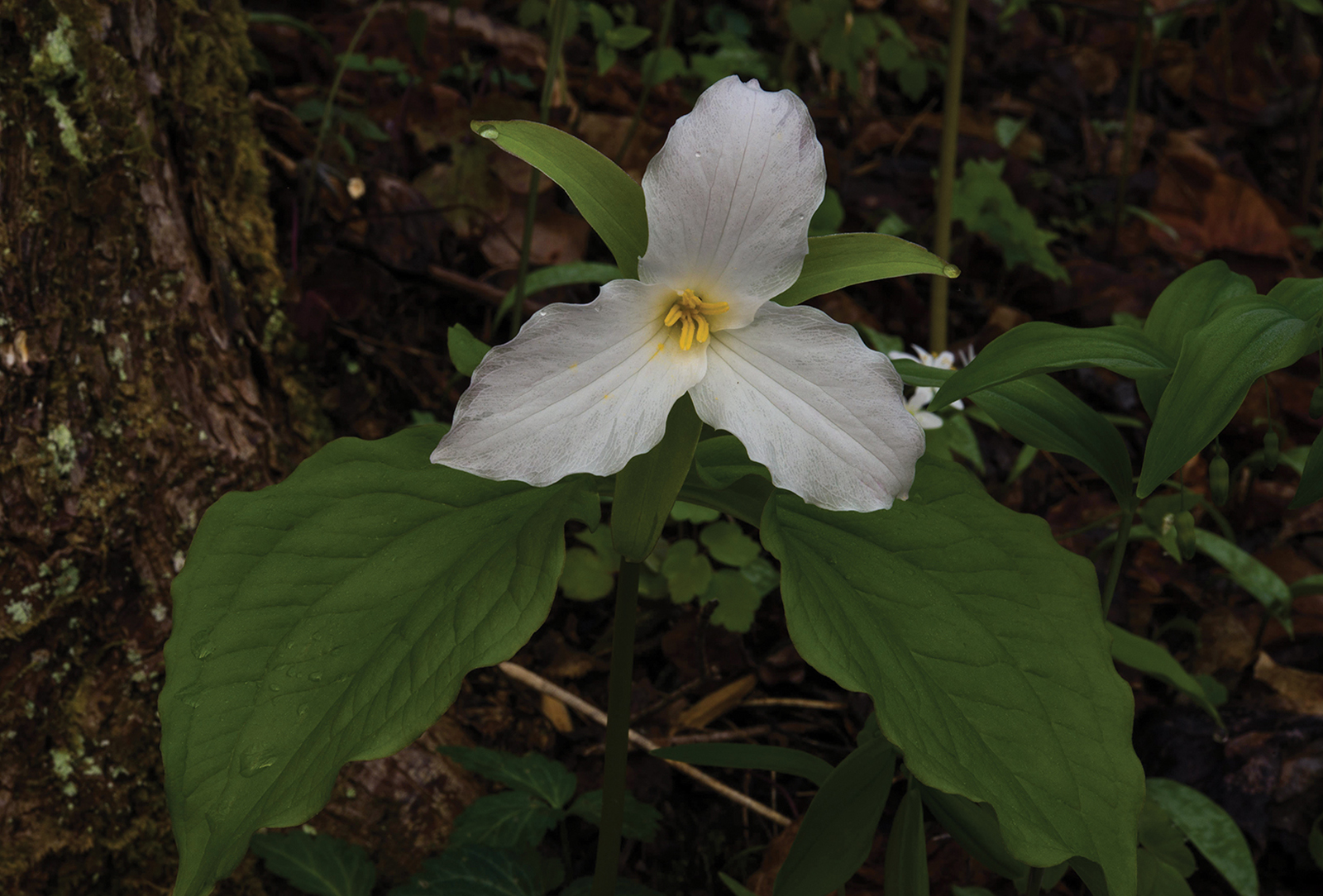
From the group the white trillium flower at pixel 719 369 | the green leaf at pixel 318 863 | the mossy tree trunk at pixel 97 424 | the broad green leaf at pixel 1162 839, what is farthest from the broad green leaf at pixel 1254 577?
the mossy tree trunk at pixel 97 424

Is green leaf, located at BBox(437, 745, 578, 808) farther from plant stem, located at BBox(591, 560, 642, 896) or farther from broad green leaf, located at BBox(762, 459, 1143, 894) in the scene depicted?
broad green leaf, located at BBox(762, 459, 1143, 894)

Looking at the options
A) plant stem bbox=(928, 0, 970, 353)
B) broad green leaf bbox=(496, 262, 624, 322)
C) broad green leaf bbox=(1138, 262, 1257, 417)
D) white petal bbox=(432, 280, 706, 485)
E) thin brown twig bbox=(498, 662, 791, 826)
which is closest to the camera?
A: white petal bbox=(432, 280, 706, 485)

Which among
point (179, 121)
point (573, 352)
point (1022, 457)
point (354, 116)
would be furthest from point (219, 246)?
point (1022, 457)

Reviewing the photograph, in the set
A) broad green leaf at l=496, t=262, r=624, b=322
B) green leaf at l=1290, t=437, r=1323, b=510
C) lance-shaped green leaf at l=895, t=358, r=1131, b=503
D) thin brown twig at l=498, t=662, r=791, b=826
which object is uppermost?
green leaf at l=1290, t=437, r=1323, b=510

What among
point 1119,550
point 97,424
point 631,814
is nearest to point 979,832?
point 1119,550

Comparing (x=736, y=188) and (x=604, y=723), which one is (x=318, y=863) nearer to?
(x=604, y=723)

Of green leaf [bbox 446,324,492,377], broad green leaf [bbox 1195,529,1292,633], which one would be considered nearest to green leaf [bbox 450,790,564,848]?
green leaf [bbox 446,324,492,377]

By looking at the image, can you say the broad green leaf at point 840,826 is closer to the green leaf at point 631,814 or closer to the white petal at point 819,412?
the green leaf at point 631,814

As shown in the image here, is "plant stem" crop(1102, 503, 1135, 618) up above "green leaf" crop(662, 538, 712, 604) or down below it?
above

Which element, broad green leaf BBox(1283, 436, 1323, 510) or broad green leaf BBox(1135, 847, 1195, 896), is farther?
broad green leaf BBox(1135, 847, 1195, 896)
